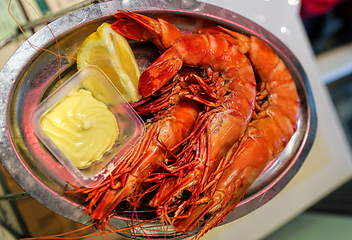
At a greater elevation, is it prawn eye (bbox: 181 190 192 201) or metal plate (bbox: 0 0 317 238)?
metal plate (bbox: 0 0 317 238)

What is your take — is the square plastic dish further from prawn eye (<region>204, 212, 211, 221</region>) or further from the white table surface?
the white table surface

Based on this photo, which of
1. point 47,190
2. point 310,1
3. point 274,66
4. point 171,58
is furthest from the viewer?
point 310,1

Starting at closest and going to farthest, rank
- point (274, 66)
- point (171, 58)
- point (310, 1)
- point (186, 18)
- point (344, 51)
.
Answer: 1. point (171, 58)
2. point (186, 18)
3. point (274, 66)
4. point (310, 1)
5. point (344, 51)

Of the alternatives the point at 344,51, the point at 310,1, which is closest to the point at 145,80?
the point at 310,1

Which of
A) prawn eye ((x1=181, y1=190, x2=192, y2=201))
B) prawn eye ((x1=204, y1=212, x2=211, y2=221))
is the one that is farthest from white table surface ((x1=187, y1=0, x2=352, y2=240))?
prawn eye ((x1=181, y1=190, x2=192, y2=201))

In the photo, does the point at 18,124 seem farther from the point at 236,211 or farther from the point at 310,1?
Result: the point at 310,1
